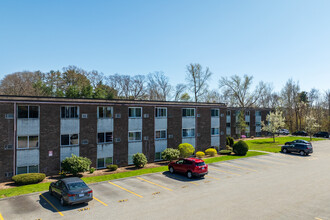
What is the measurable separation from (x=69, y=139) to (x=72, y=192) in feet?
34.2

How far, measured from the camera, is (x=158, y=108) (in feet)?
101

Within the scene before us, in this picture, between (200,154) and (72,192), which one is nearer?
(72,192)

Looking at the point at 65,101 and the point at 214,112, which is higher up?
the point at 65,101

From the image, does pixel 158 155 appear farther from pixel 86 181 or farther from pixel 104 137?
pixel 86 181

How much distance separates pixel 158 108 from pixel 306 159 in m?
21.4

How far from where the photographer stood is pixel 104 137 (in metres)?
26.7

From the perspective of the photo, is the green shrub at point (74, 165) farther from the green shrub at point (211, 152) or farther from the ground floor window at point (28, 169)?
the green shrub at point (211, 152)

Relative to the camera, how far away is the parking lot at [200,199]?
46.5 ft

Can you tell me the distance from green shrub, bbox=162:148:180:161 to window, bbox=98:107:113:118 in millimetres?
7920

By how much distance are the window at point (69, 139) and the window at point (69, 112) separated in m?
2.00

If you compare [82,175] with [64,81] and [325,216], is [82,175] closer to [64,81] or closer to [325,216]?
[325,216]

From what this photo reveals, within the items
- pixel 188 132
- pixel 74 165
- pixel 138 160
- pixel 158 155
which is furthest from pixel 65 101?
pixel 188 132

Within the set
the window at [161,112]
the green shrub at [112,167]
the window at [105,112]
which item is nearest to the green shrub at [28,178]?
the green shrub at [112,167]

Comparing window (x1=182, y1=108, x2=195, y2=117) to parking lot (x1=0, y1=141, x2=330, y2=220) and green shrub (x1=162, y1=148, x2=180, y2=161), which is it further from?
parking lot (x1=0, y1=141, x2=330, y2=220)
